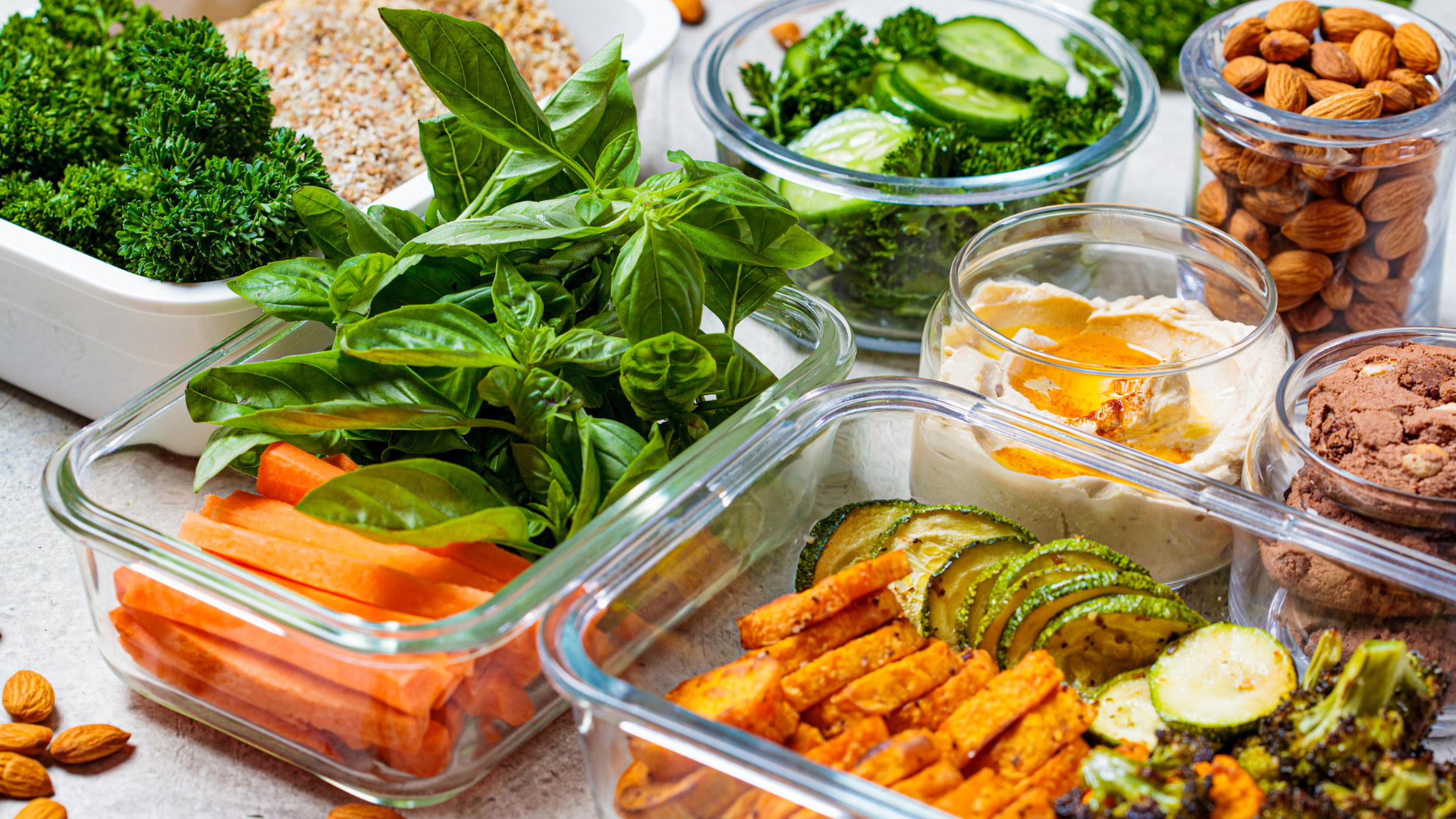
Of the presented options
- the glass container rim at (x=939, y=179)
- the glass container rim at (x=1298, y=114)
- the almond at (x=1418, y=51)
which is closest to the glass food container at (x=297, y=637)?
the glass container rim at (x=939, y=179)

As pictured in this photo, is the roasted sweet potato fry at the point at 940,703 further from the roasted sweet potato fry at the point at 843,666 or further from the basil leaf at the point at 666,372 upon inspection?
the basil leaf at the point at 666,372

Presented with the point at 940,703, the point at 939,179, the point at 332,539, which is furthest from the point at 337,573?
the point at 939,179

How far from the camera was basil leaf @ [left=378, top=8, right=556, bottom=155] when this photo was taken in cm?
115

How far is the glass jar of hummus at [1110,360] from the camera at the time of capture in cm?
119

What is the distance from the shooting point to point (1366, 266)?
1.50 meters

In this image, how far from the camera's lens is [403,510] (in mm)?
991

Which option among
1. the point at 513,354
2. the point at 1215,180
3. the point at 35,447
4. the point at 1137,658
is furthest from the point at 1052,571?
the point at 35,447

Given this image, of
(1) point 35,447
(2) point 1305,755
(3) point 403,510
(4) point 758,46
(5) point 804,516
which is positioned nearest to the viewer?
(2) point 1305,755

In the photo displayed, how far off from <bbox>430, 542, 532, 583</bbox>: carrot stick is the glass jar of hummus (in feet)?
1.43

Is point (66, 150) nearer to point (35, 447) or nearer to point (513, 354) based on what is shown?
point (35, 447)

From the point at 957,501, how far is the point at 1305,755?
45 centimetres

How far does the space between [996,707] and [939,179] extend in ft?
2.68

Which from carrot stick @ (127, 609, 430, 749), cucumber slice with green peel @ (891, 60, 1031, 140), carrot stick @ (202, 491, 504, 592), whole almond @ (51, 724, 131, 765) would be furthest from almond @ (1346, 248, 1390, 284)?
whole almond @ (51, 724, 131, 765)

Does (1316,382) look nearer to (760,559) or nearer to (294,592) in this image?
(760,559)
